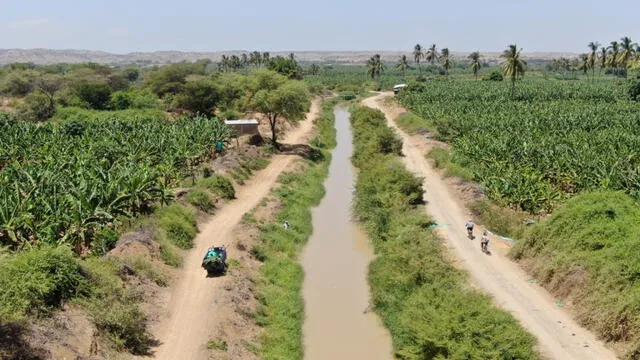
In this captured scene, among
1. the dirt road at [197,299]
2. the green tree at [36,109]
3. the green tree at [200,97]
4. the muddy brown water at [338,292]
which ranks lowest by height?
the muddy brown water at [338,292]

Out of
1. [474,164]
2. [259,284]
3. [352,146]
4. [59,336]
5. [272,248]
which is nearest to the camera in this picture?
[59,336]

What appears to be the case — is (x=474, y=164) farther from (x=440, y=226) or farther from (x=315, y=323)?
(x=315, y=323)

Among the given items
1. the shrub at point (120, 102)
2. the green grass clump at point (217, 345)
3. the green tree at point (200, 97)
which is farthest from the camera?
the shrub at point (120, 102)

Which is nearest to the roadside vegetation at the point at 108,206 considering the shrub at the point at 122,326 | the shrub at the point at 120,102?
the shrub at the point at 122,326

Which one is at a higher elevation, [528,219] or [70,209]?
[70,209]

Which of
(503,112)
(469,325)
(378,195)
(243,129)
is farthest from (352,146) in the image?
(469,325)

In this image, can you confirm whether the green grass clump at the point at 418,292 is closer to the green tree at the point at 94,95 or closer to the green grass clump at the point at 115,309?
the green grass clump at the point at 115,309

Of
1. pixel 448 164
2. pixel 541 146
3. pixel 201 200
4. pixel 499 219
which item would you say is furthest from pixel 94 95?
pixel 499 219

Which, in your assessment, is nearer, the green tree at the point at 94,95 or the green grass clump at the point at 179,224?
the green grass clump at the point at 179,224
